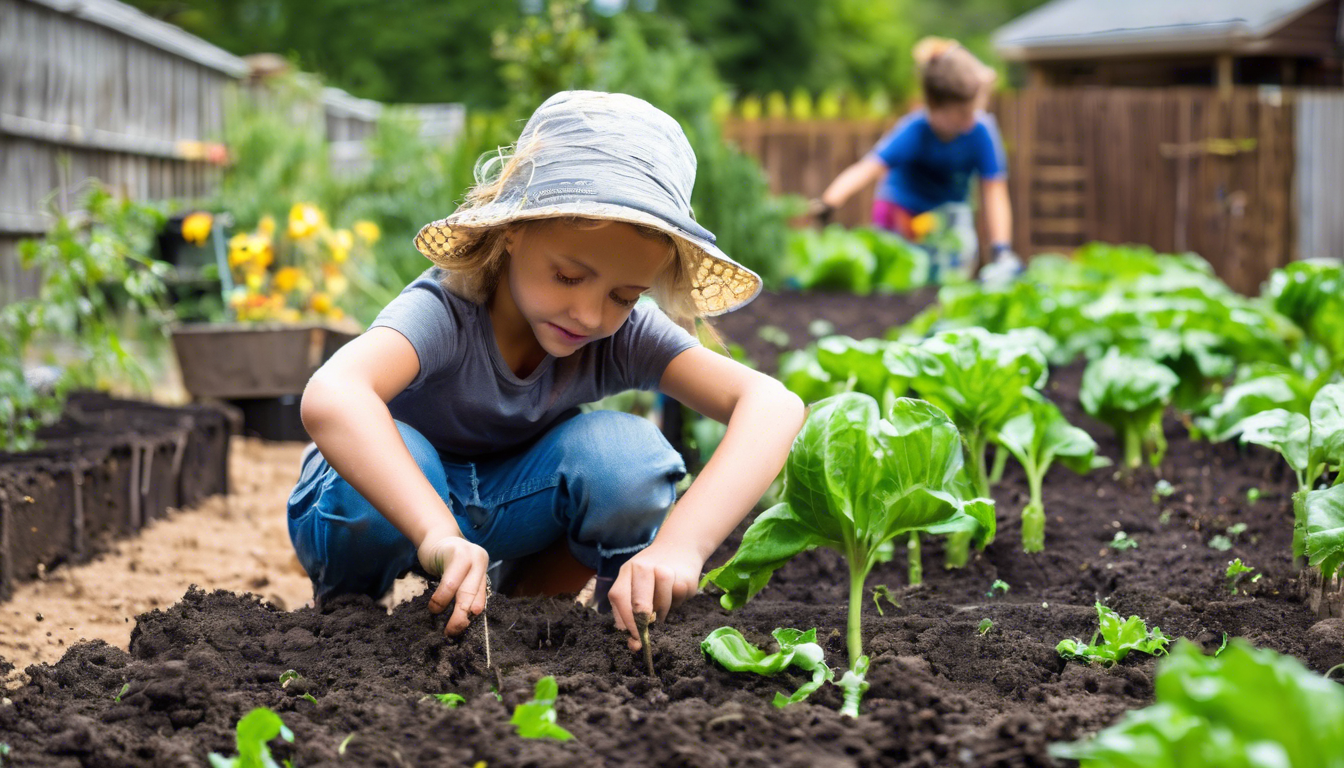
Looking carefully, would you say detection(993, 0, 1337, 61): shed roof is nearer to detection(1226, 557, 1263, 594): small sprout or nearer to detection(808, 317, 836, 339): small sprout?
detection(808, 317, 836, 339): small sprout

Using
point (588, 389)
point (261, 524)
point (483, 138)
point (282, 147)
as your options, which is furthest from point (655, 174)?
point (282, 147)

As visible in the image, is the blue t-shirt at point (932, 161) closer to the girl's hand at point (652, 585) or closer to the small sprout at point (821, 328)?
the small sprout at point (821, 328)

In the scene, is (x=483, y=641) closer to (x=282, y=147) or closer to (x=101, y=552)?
(x=101, y=552)

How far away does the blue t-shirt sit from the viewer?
6.61 m

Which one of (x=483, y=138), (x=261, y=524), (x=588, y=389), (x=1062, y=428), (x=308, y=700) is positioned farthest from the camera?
(x=483, y=138)

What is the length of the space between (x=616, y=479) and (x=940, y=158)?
5.07 m

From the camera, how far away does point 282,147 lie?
25.4ft

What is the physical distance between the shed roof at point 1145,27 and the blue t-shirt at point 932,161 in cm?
832

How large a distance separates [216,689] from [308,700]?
129 mm

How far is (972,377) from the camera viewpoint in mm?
2463

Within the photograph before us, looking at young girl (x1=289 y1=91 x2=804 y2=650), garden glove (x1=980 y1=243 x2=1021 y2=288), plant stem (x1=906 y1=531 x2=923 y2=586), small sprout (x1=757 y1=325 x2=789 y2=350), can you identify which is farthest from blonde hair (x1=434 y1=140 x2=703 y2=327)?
small sprout (x1=757 y1=325 x2=789 y2=350)

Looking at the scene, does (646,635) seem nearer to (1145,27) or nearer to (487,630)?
(487,630)

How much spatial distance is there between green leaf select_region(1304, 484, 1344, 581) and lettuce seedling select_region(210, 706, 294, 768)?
1427mm

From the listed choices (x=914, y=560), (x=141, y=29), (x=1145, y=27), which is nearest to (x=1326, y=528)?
(x=914, y=560)
